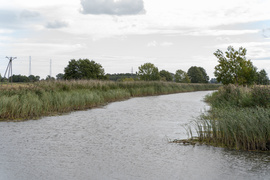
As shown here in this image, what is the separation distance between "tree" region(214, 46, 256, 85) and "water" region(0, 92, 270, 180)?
61.2 feet

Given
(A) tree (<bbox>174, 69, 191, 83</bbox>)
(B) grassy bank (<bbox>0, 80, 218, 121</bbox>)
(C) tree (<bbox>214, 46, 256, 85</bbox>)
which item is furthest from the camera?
(A) tree (<bbox>174, 69, 191, 83</bbox>)

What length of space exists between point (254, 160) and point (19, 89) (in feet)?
45.5

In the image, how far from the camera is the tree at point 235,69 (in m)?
28.3

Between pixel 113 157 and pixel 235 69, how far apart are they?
23809 mm

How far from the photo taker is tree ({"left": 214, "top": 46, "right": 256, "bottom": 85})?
92.8 feet

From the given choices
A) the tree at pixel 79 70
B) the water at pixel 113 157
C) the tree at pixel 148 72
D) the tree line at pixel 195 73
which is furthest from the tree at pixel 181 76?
the water at pixel 113 157

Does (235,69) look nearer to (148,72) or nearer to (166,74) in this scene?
(148,72)

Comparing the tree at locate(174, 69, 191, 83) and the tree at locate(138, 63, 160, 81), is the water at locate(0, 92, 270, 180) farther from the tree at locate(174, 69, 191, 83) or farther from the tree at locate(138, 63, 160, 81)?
the tree at locate(174, 69, 191, 83)

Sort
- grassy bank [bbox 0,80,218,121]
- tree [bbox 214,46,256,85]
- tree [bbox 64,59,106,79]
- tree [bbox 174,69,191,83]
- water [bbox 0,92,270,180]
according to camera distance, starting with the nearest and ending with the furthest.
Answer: water [bbox 0,92,270,180] < grassy bank [bbox 0,80,218,121] < tree [bbox 214,46,256,85] < tree [bbox 64,59,106,79] < tree [bbox 174,69,191,83]

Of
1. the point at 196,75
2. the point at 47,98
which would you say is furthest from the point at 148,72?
the point at 47,98

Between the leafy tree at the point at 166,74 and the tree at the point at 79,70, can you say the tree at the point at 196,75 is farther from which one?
the tree at the point at 79,70

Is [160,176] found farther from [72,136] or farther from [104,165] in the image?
[72,136]

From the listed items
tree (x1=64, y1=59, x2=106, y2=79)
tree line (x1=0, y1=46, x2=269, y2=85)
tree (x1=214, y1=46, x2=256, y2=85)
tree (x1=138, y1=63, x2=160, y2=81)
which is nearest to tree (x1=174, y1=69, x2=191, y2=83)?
tree line (x1=0, y1=46, x2=269, y2=85)

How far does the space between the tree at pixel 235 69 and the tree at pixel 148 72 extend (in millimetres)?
43260
